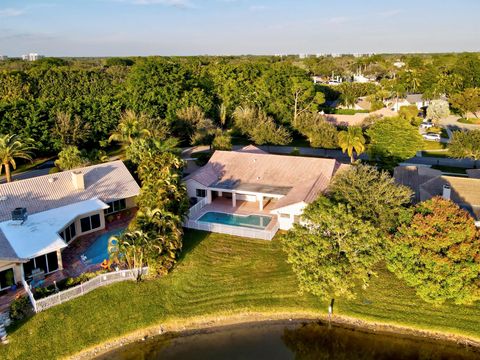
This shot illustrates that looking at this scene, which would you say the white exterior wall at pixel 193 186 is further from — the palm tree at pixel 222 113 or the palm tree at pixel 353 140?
the palm tree at pixel 222 113

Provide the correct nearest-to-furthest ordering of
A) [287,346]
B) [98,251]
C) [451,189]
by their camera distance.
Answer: [287,346], [98,251], [451,189]

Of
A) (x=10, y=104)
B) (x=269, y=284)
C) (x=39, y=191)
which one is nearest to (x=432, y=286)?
(x=269, y=284)

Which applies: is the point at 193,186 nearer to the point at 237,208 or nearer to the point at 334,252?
the point at 237,208

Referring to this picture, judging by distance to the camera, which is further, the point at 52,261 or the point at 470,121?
the point at 470,121

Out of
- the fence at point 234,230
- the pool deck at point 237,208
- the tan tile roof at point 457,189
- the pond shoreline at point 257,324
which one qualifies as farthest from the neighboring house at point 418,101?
the pond shoreline at point 257,324

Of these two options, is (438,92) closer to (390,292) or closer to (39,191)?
(390,292)

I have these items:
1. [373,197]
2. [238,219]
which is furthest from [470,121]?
[238,219]
